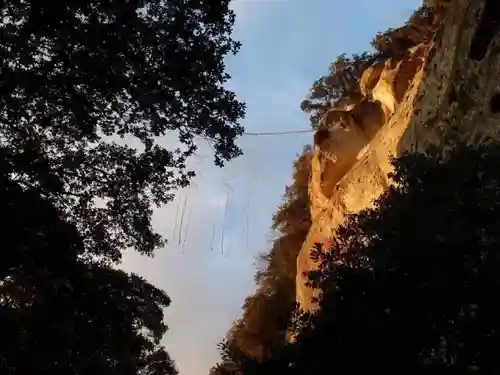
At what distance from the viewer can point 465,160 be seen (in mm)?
7484

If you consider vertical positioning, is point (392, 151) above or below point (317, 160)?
below

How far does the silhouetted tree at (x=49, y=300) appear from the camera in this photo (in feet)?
26.0

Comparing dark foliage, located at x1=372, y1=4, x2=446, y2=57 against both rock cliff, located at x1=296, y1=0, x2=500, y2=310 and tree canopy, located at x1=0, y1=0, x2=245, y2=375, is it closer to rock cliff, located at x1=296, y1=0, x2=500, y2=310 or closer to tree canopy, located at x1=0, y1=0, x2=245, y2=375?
rock cliff, located at x1=296, y1=0, x2=500, y2=310

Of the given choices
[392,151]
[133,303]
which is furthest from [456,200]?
[392,151]

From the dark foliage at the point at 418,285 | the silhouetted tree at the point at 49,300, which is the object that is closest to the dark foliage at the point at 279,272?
the silhouetted tree at the point at 49,300

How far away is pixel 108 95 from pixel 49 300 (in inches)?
125

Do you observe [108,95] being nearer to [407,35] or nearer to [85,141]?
[85,141]

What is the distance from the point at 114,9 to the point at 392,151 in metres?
10.5

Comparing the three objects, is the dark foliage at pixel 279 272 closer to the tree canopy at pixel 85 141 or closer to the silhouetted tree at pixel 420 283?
the tree canopy at pixel 85 141

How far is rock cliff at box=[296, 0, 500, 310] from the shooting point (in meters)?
12.4

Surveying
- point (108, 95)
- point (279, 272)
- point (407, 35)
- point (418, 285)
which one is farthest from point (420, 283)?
point (279, 272)

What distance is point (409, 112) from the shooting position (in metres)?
16.5

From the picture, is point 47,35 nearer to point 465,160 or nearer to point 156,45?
point 156,45

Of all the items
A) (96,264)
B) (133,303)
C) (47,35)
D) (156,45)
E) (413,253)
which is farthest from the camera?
(133,303)
